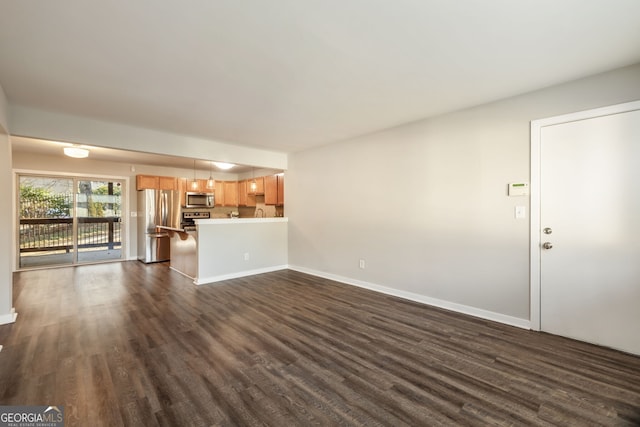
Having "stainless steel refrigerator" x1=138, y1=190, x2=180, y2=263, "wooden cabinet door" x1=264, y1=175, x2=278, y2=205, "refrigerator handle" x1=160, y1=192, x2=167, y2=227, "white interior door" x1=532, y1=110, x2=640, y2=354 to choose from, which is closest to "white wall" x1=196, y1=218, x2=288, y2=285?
"wooden cabinet door" x1=264, y1=175, x2=278, y2=205

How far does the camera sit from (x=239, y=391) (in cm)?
192

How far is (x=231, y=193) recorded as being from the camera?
812 centimetres

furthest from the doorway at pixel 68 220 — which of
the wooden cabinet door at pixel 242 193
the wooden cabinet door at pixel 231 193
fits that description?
the wooden cabinet door at pixel 242 193

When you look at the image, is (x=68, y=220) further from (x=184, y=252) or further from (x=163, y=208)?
(x=184, y=252)

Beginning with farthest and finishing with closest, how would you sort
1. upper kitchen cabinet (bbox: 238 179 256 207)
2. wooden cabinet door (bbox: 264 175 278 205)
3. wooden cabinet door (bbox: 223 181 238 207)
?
wooden cabinet door (bbox: 223 181 238 207)
upper kitchen cabinet (bbox: 238 179 256 207)
wooden cabinet door (bbox: 264 175 278 205)

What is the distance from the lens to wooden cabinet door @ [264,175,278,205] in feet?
21.0

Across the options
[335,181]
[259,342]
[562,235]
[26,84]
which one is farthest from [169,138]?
[562,235]

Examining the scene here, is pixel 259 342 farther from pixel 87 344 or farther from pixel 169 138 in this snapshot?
pixel 169 138

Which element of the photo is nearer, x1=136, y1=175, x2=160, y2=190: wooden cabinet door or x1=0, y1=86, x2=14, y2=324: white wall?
x1=0, y1=86, x2=14, y2=324: white wall

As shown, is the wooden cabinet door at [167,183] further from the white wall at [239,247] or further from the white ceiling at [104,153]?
the white wall at [239,247]

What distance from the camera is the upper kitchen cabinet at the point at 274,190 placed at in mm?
6281

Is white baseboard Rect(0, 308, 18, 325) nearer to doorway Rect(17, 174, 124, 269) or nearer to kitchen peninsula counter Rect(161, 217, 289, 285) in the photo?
kitchen peninsula counter Rect(161, 217, 289, 285)

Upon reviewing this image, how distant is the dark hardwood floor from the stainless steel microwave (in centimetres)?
397

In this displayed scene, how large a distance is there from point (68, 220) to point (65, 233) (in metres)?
0.30
